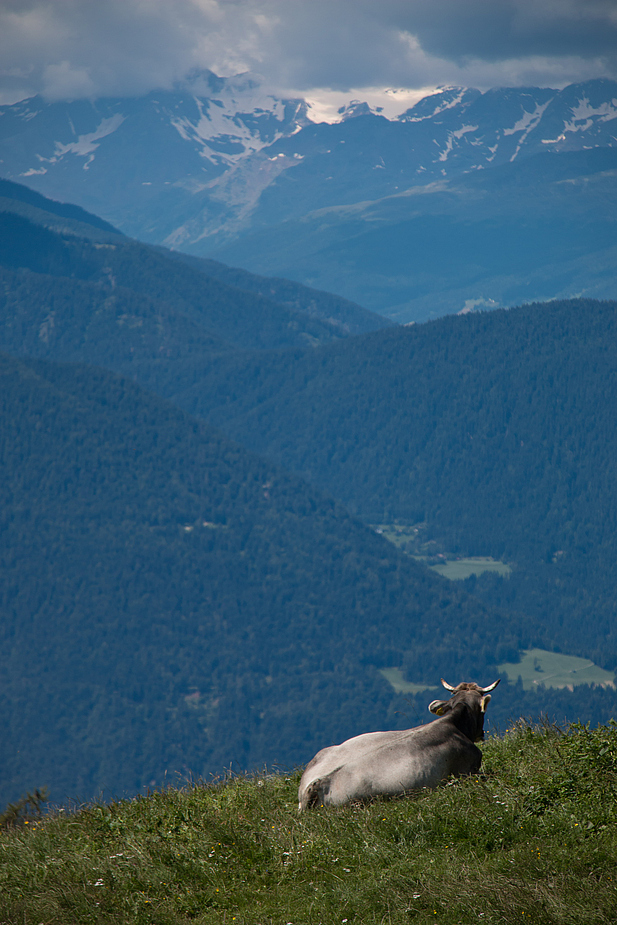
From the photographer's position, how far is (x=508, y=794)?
→ 12.5m

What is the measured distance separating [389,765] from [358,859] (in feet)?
7.94

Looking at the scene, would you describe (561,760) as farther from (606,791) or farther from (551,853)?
(551,853)

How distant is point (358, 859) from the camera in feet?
37.4

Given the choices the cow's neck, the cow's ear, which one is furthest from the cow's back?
the cow's ear

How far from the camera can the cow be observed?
44.5 feet

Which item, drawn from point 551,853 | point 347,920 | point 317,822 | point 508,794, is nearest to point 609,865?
point 551,853

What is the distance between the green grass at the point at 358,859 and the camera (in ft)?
33.1

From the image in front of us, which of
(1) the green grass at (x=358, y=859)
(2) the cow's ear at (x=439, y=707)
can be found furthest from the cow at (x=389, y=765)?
(2) the cow's ear at (x=439, y=707)

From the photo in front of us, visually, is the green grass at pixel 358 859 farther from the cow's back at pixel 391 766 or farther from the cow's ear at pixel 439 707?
the cow's ear at pixel 439 707

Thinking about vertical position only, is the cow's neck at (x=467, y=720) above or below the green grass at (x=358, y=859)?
above

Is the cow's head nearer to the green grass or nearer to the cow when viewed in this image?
the cow

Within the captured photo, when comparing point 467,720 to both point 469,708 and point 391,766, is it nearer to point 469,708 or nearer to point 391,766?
point 469,708

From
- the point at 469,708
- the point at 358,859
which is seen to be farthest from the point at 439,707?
the point at 358,859

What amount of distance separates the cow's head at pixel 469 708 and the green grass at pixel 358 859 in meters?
1.16
